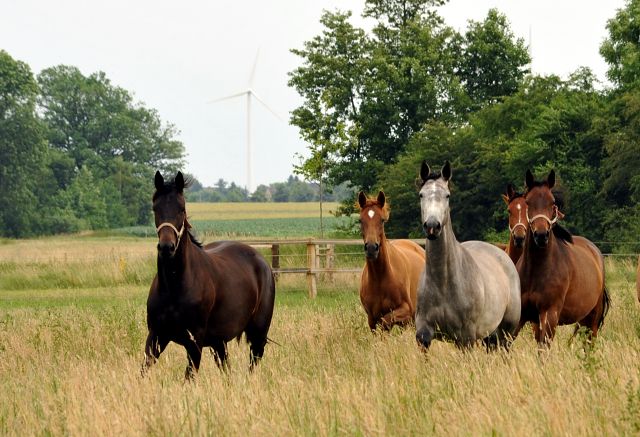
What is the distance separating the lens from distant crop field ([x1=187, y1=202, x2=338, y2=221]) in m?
98.8

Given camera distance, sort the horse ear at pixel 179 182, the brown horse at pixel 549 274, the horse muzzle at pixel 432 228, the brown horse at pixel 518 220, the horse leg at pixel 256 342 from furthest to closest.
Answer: the brown horse at pixel 518 220 < the horse leg at pixel 256 342 < the brown horse at pixel 549 274 < the horse ear at pixel 179 182 < the horse muzzle at pixel 432 228

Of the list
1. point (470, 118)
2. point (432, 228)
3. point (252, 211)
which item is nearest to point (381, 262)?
point (432, 228)

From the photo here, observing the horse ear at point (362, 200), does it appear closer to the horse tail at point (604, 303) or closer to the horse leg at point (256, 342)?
the horse leg at point (256, 342)

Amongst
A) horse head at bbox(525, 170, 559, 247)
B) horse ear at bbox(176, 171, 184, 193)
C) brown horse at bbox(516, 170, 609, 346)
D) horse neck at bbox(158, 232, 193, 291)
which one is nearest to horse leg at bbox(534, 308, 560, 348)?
brown horse at bbox(516, 170, 609, 346)

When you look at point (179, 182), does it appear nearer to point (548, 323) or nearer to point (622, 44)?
point (548, 323)

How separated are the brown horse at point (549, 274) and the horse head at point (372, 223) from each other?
161 cm

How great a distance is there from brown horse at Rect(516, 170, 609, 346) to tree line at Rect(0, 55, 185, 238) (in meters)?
59.4

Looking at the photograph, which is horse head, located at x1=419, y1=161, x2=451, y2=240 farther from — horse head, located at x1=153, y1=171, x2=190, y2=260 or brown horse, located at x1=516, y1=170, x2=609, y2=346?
horse head, located at x1=153, y1=171, x2=190, y2=260

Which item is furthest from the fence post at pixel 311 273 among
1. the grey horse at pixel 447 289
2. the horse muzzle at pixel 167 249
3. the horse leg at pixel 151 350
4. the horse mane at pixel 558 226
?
the horse muzzle at pixel 167 249

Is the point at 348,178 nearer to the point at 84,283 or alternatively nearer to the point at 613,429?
the point at 84,283

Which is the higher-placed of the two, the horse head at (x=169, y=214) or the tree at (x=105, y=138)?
the tree at (x=105, y=138)

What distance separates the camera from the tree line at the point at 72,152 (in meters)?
61.9

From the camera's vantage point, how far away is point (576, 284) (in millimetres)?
8383

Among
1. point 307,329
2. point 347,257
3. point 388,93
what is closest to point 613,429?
point 307,329
